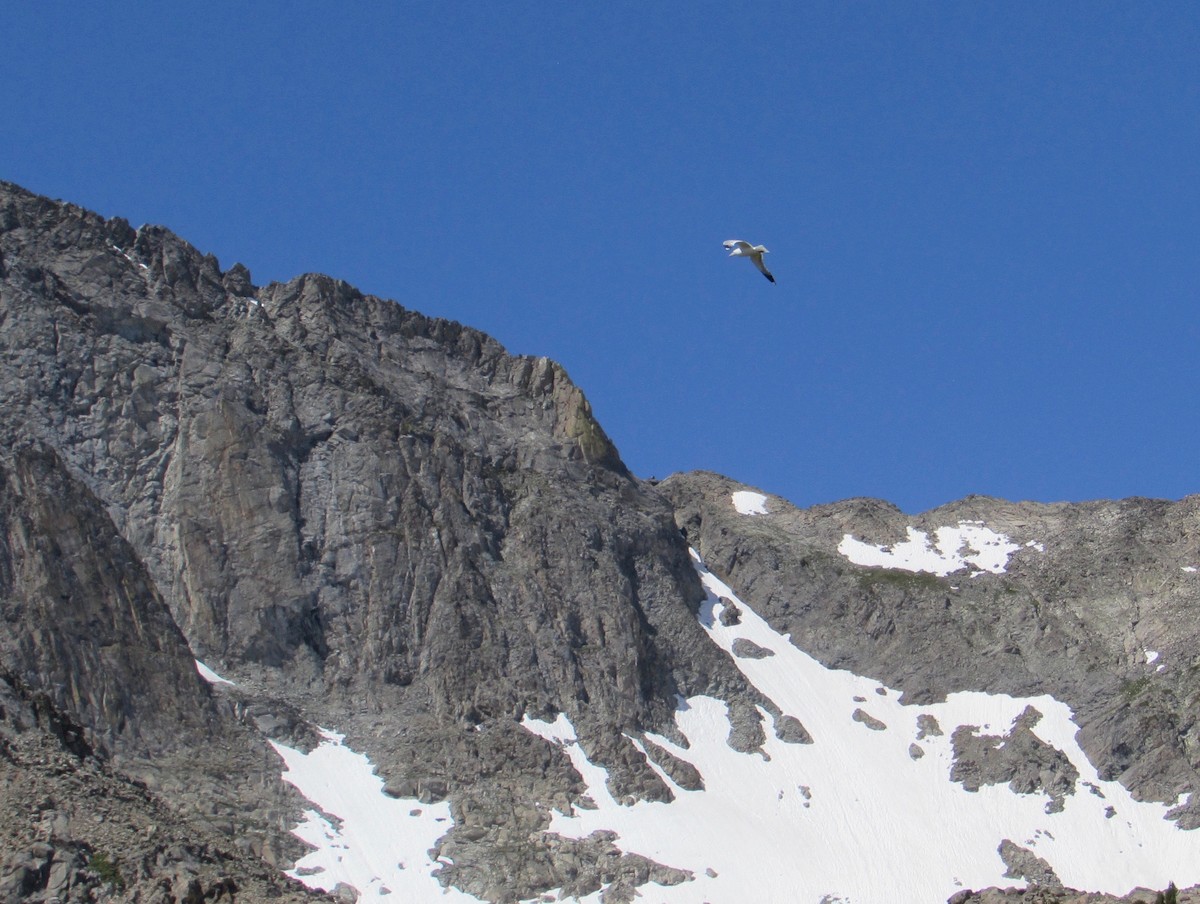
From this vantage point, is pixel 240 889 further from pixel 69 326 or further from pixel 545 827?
pixel 69 326

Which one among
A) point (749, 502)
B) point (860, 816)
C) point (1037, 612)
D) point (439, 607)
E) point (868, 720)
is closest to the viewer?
point (860, 816)

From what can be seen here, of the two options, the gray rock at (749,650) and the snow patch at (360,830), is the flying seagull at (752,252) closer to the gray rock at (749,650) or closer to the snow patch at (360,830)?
the snow patch at (360,830)

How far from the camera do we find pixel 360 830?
4181 inches

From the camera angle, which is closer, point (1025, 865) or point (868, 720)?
point (1025, 865)

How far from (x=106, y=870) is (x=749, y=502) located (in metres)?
110

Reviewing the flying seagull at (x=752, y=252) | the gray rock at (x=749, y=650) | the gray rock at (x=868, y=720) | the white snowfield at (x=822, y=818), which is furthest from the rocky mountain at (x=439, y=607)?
the flying seagull at (x=752, y=252)

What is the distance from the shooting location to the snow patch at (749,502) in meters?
170

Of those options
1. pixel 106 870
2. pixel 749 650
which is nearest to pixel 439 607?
pixel 749 650

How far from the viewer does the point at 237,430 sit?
126750 mm

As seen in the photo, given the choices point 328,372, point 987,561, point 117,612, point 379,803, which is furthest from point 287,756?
point 987,561

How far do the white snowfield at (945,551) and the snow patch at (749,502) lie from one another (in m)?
10.7

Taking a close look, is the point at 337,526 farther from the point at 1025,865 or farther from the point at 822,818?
the point at 1025,865

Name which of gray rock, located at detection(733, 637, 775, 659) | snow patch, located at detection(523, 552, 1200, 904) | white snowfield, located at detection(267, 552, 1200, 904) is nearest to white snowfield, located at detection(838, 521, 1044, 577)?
gray rock, located at detection(733, 637, 775, 659)

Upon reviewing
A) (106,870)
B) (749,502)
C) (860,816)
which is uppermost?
(749,502)
